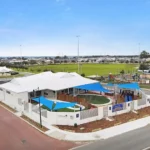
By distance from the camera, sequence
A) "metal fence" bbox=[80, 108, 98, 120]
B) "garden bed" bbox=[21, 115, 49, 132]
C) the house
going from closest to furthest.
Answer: "garden bed" bbox=[21, 115, 49, 132] < "metal fence" bbox=[80, 108, 98, 120] < the house

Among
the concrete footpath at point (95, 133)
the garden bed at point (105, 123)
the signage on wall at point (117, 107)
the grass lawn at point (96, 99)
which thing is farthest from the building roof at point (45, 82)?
the concrete footpath at point (95, 133)

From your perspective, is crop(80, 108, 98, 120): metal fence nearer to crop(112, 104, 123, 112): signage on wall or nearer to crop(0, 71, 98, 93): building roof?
crop(112, 104, 123, 112): signage on wall

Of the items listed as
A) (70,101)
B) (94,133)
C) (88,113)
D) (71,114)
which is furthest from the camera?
(70,101)

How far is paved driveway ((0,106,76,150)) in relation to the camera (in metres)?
17.4

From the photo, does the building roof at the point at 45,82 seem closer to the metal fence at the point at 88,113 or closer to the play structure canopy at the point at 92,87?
the play structure canopy at the point at 92,87

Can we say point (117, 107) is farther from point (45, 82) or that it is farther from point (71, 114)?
point (45, 82)

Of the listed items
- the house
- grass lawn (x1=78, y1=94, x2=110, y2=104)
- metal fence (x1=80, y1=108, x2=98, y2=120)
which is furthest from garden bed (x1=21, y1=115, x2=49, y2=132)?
grass lawn (x1=78, y1=94, x2=110, y2=104)

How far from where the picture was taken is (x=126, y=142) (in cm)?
1794

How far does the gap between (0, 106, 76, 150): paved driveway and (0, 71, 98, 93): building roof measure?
9065 millimetres

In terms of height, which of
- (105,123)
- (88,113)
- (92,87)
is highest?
(92,87)

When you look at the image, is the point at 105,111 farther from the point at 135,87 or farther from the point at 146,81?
the point at 146,81

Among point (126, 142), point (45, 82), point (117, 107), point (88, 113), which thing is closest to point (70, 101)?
point (45, 82)

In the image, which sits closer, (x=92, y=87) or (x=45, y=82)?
(x=92, y=87)

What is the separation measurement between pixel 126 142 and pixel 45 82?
1941 cm
